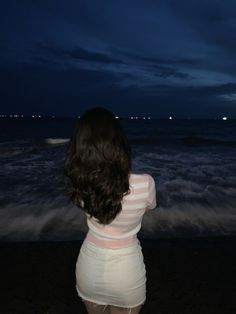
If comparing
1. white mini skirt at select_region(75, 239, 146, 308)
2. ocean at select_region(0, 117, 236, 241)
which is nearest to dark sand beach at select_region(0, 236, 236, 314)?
ocean at select_region(0, 117, 236, 241)

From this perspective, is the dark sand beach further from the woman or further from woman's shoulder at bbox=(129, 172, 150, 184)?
woman's shoulder at bbox=(129, 172, 150, 184)

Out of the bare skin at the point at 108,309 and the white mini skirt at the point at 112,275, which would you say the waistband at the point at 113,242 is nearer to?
the white mini skirt at the point at 112,275

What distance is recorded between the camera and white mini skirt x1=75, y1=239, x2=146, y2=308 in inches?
83.9

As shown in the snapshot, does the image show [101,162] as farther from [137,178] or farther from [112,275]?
[112,275]

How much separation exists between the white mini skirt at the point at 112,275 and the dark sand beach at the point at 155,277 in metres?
1.93

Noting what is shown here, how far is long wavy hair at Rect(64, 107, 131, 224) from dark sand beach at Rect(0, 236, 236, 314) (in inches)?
96.0

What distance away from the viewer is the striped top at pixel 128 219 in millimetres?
2078

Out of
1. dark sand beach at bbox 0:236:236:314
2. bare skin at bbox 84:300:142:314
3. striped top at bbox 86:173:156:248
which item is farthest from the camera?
dark sand beach at bbox 0:236:236:314

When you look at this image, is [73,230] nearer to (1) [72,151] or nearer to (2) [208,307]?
(2) [208,307]

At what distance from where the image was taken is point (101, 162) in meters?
1.99

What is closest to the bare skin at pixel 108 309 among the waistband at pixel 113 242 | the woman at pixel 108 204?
the woman at pixel 108 204

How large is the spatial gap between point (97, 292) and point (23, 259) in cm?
332

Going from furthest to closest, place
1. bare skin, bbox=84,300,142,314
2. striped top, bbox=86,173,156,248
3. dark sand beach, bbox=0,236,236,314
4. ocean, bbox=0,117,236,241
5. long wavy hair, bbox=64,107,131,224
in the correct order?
ocean, bbox=0,117,236,241 < dark sand beach, bbox=0,236,236,314 < bare skin, bbox=84,300,142,314 < striped top, bbox=86,173,156,248 < long wavy hair, bbox=64,107,131,224

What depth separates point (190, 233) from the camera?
257 inches
